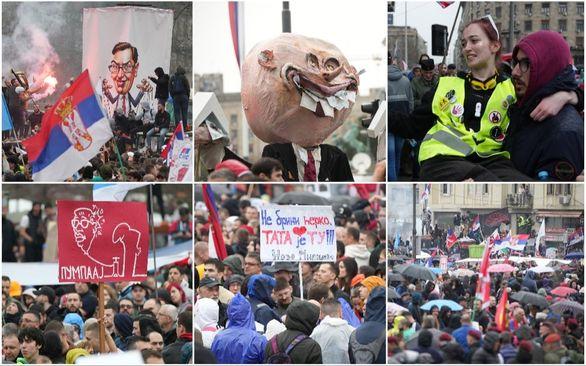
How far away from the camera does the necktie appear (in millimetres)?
9336

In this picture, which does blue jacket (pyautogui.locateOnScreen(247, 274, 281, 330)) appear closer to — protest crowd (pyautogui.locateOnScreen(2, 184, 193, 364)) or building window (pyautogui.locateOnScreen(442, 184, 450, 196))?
protest crowd (pyautogui.locateOnScreen(2, 184, 193, 364))

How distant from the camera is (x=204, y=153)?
30.9 feet

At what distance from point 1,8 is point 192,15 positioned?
1359mm

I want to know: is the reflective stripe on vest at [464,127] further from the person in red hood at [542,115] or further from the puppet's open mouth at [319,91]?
the puppet's open mouth at [319,91]

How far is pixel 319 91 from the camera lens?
9109mm

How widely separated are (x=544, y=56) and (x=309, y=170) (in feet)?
5.84

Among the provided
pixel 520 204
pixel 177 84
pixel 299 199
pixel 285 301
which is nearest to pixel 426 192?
pixel 520 204

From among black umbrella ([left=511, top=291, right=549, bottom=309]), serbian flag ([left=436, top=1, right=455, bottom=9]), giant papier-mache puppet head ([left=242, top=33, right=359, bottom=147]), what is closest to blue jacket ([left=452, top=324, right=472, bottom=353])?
black umbrella ([left=511, top=291, right=549, bottom=309])

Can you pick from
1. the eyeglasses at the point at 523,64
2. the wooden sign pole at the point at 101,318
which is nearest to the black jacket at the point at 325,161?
the eyeglasses at the point at 523,64

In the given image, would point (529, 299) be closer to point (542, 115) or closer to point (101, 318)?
Result: point (542, 115)

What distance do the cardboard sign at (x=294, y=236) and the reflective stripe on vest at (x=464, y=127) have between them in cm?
96

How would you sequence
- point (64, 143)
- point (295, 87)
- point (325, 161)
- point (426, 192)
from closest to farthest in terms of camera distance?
1. point (295, 87)
2. point (426, 192)
3. point (325, 161)
4. point (64, 143)

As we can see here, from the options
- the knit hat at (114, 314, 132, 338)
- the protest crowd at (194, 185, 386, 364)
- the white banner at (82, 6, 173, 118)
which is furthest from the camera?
the knit hat at (114, 314, 132, 338)

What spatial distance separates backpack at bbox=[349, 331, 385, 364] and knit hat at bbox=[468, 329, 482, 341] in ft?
1.99
